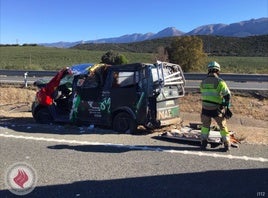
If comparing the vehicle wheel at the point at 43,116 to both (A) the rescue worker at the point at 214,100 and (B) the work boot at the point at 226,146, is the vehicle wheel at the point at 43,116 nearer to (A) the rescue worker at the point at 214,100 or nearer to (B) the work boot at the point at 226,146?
(A) the rescue worker at the point at 214,100

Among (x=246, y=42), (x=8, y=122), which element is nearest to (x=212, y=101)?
(x=8, y=122)

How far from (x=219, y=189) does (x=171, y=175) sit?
91cm

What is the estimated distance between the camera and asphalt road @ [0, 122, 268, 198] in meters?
6.10

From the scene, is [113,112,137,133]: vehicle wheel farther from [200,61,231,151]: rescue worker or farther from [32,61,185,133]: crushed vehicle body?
[200,61,231,151]: rescue worker

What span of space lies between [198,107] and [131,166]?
31.0ft

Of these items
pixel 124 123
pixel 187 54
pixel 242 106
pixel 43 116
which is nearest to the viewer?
pixel 124 123

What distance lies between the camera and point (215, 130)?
1011cm

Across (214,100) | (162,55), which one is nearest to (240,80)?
(214,100)

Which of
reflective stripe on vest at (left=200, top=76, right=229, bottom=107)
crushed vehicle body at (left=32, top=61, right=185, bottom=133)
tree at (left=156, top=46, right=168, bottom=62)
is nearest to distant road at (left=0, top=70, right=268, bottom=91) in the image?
crushed vehicle body at (left=32, top=61, right=185, bottom=133)

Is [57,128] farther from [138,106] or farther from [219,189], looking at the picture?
[219,189]

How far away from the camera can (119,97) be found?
10977 millimetres

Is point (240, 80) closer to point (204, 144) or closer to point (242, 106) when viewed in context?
point (242, 106)

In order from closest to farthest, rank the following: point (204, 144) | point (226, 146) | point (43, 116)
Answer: point (226, 146), point (204, 144), point (43, 116)

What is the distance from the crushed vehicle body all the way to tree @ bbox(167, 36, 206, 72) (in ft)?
80.6
